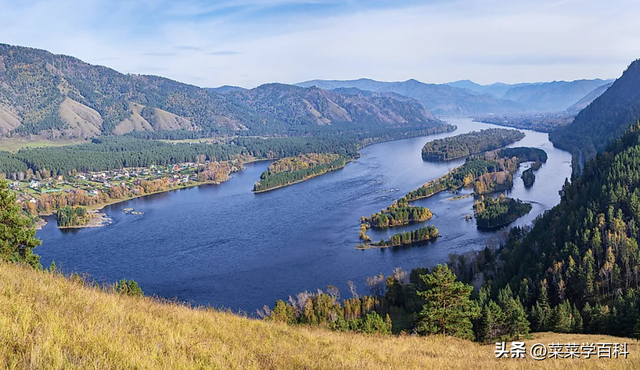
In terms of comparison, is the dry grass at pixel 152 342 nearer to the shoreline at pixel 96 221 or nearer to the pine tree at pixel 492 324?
the pine tree at pixel 492 324

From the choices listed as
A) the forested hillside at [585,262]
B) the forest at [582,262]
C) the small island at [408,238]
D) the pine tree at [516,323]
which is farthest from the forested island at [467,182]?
the pine tree at [516,323]

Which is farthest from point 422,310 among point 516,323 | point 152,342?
point 152,342

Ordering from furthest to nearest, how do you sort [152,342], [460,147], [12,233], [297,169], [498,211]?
[460,147] < [297,169] < [498,211] < [12,233] < [152,342]

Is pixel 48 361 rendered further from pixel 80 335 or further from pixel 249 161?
pixel 249 161

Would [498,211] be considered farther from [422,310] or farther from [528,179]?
[422,310]

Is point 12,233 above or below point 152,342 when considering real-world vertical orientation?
below

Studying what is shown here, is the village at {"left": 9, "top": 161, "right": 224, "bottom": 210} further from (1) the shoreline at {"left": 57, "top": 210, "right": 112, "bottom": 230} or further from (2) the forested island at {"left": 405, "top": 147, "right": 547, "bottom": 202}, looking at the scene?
(2) the forested island at {"left": 405, "top": 147, "right": 547, "bottom": 202}

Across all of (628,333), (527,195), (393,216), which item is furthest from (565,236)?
(527,195)
